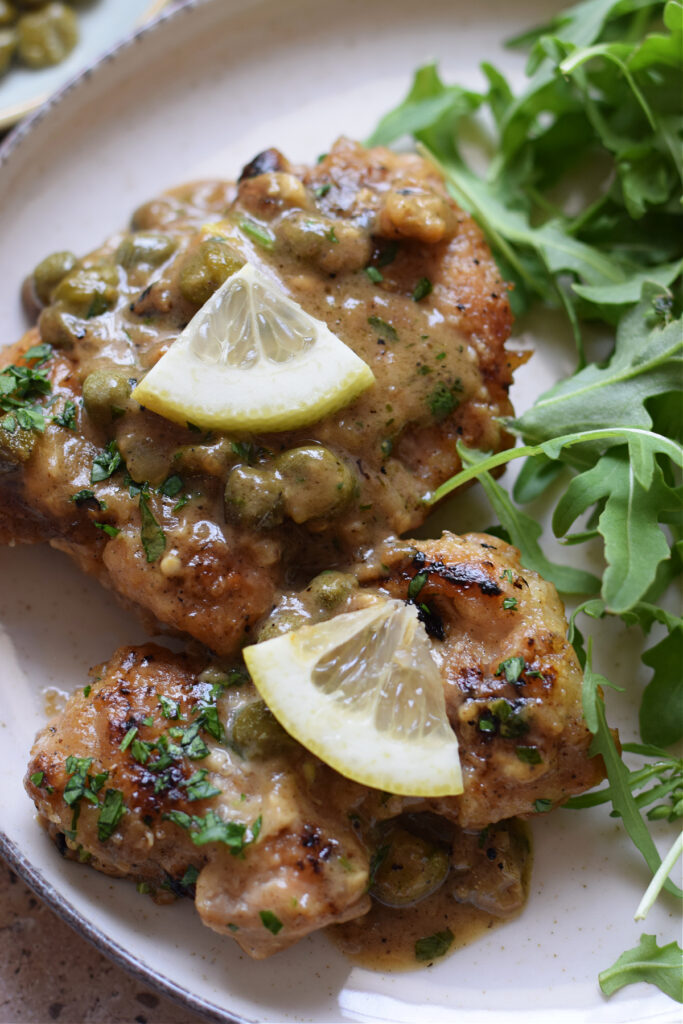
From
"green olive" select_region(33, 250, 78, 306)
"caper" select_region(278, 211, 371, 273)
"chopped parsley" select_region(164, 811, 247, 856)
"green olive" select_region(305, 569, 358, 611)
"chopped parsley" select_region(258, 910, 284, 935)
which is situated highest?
"green olive" select_region(33, 250, 78, 306)

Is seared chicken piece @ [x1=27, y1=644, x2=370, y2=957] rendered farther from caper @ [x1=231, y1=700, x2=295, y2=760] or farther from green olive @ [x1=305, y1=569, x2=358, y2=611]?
green olive @ [x1=305, y1=569, x2=358, y2=611]

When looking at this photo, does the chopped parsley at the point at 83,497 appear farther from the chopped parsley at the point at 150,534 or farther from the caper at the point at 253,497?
the caper at the point at 253,497

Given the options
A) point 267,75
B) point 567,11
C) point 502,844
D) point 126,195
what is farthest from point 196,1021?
point 567,11

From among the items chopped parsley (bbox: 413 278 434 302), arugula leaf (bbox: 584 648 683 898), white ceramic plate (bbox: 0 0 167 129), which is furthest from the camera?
white ceramic plate (bbox: 0 0 167 129)

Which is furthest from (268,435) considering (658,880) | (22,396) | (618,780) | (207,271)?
(658,880)

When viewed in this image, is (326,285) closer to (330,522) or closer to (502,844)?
(330,522)

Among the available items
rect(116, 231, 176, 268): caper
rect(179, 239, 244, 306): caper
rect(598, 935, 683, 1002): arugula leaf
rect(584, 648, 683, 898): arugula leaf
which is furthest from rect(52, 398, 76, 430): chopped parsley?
rect(598, 935, 683, 1002): arugula leaf

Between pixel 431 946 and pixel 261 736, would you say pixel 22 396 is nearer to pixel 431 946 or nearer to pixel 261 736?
pixel 261 736
